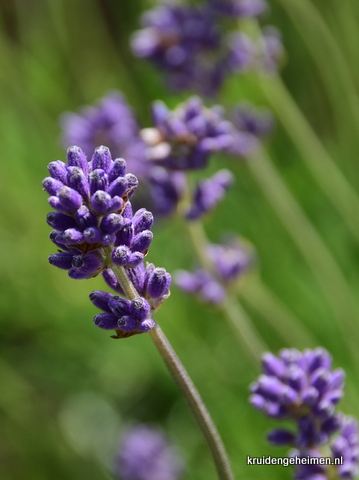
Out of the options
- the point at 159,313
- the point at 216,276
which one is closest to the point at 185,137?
the point at 216,276

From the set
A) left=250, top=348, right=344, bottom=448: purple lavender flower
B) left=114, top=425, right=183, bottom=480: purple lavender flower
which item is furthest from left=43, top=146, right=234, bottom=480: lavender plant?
left=114, top=425, right=183, bottom=480: purple lavender flower

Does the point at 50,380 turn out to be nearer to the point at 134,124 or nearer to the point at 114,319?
the point at 134,124

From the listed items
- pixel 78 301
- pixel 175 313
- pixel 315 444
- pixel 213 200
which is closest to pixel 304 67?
pixel 175 313

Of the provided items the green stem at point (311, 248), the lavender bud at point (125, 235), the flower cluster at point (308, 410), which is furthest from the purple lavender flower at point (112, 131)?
the lavender bud at point (125, 235)

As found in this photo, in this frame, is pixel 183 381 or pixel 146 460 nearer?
pixel 183 381

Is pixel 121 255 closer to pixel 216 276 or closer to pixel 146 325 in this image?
pixel 146 325

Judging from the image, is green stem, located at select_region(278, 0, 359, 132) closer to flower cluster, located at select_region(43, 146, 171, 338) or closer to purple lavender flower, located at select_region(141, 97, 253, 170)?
purple lavender flower, located at select_region(141, 97, 253, 170)
